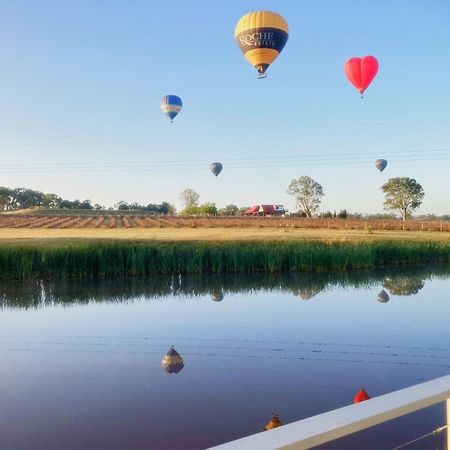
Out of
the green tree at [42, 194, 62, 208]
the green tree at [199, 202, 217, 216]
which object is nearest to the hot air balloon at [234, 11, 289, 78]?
the green tree at [199, 202, 217, 216]

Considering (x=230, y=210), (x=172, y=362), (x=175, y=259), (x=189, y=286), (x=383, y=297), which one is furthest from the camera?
(x=230, y=210)

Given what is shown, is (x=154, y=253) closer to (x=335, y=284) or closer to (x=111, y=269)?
(x=111, y=269)

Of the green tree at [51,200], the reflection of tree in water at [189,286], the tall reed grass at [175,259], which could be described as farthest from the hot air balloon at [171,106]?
the green tree at [51,200]

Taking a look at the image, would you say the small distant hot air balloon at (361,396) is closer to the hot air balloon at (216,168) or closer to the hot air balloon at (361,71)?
the hot air balloon at (361,71)

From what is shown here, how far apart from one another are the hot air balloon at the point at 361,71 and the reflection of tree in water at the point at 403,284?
23.7 ft


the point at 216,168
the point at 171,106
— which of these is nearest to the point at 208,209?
the point at 216,168

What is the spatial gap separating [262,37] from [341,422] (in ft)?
53.2

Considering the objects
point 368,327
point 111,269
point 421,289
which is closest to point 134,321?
point 368,327

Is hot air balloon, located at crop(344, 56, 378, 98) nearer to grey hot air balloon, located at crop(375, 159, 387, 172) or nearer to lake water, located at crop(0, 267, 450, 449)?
lake water, located at crop(0, 267, 450, 449)

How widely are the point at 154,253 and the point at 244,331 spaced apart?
7155 mm

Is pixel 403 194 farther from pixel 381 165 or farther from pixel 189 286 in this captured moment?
pixel 189 286

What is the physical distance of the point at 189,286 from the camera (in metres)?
12.3

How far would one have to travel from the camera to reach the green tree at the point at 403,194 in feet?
186

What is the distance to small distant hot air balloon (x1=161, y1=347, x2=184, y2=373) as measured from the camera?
5761 millimetres
